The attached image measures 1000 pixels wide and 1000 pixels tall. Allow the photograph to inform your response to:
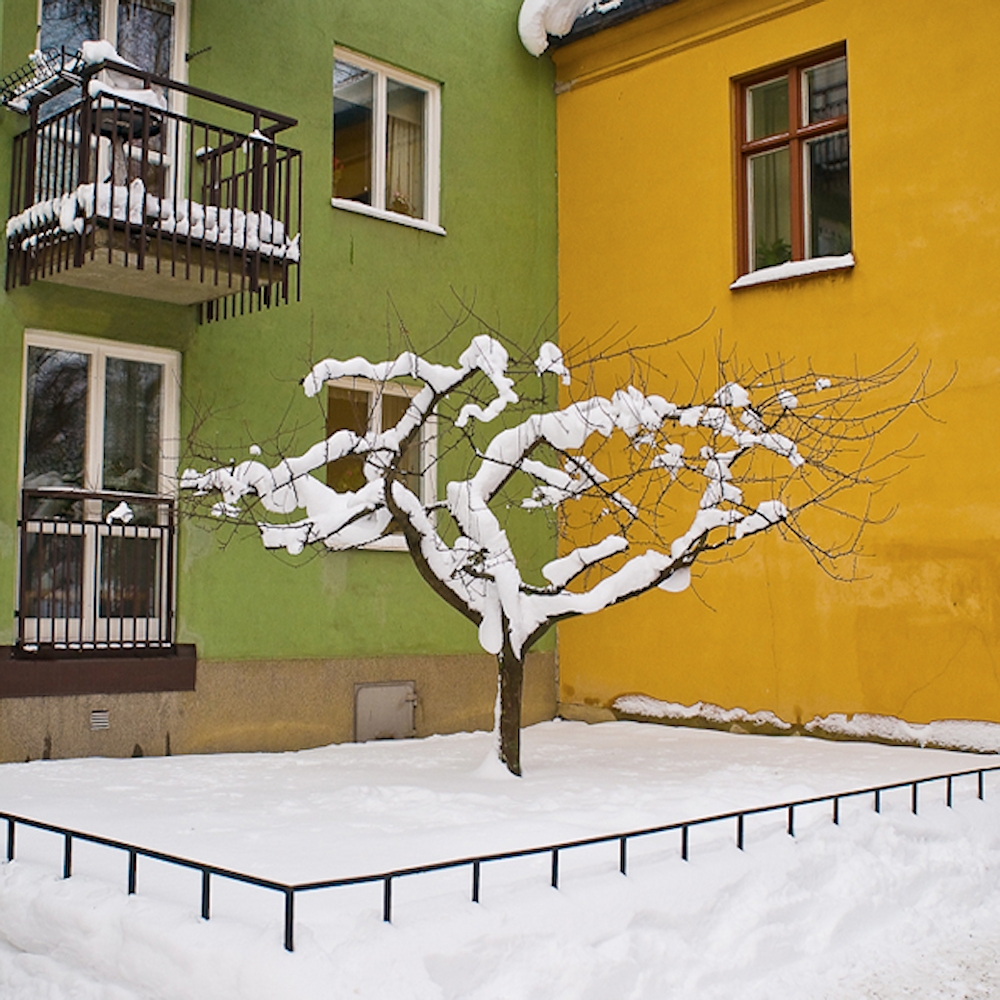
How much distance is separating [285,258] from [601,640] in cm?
506

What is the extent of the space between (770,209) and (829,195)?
639mm

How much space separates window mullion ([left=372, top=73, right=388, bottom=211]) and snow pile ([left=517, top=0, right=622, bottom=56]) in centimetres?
181

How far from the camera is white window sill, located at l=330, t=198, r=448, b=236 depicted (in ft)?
38.4

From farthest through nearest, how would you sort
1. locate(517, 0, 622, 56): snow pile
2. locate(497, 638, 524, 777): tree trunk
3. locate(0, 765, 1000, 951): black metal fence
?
1. locate(517, 0, 622, 56): snow pile
2. locate(497, 638, 524, 777): tree trunk
3. locate(0, 765, 1000, 951): black metal fence

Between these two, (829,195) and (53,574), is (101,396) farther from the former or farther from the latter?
(829,195)

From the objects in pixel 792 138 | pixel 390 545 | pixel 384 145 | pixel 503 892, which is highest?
pixel 384 145

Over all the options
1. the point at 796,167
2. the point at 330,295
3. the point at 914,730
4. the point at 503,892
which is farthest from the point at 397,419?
the point at 503,892

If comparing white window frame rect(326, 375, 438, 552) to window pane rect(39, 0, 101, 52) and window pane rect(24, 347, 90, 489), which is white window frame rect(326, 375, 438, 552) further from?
window pane rect(39, 0, 101, 52)

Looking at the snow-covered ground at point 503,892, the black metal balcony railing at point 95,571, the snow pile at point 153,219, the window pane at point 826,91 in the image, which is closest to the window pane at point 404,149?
the snow pile at point 153,219

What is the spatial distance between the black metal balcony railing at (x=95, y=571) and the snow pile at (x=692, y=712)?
15.0 ft

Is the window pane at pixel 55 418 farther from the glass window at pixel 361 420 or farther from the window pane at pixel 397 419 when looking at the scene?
the window pane at pixel 397 419

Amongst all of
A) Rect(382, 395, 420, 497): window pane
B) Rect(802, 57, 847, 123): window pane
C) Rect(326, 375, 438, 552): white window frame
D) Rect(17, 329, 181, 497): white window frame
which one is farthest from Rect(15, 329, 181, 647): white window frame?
Rect(802, 57, 847, 123): window pane

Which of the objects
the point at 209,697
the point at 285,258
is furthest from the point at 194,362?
the point at 209,697

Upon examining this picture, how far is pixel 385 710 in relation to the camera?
11.6 meters
